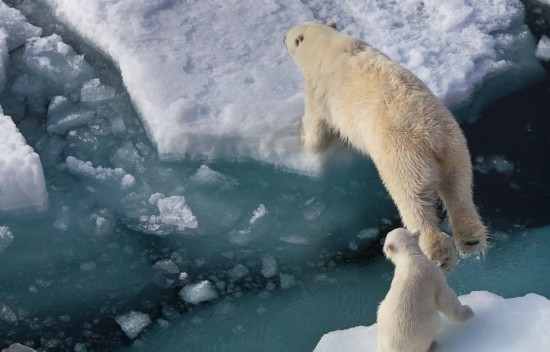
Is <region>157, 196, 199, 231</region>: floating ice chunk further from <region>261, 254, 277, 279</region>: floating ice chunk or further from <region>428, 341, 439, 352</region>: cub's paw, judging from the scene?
<region>428, 341, 439, 352</region>: cub's paw

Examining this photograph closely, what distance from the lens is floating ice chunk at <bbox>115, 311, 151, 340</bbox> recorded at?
4148mm

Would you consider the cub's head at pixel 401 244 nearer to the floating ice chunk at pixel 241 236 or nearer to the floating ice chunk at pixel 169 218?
the floating ice chunk at pixel 241 236

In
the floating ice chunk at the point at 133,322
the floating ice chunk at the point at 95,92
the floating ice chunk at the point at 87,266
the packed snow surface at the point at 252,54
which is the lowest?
the floating ice chunk at the point at 87,266

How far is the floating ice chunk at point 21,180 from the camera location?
462 cm

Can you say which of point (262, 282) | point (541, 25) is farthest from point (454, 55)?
point (262, 282)

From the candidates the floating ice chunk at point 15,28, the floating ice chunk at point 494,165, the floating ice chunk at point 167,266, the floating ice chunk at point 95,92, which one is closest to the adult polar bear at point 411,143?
the floating ice chunk at point 494,165

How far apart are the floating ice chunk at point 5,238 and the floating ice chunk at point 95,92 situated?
3.49 ft

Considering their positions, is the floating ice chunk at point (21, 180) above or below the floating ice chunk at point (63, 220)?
above

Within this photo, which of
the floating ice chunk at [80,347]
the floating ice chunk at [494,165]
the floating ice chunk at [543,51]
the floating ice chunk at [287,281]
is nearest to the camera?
the floating ice chunk at [80,347]

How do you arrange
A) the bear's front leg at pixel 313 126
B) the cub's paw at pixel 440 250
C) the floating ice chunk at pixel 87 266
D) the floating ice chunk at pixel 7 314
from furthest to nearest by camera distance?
the bear's front leg at pixel 313 126
the floating ice chunk at pixel 87 266
the floating ice chunk at pixel 7 314
the cub's paw at pixel 440 250

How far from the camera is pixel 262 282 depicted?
4.34m

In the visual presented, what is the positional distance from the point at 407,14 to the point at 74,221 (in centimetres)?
267

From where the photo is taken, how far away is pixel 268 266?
14.5ft

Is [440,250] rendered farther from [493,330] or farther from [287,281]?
[287,281]
